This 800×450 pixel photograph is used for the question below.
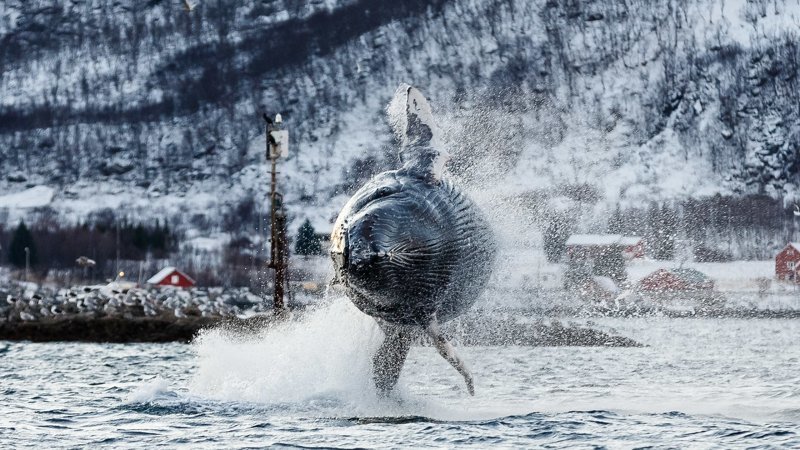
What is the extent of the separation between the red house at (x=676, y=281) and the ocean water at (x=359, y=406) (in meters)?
66.5

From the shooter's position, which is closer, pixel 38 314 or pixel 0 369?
pixel 0 369

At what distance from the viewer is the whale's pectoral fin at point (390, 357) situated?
1485 centimetres

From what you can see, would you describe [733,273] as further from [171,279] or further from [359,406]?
[359,406]

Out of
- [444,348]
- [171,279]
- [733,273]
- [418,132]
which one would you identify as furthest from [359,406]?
[171,279]

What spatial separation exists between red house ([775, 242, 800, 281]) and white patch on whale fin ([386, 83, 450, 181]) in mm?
105021

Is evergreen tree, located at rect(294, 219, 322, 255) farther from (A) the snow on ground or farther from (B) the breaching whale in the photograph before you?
(B) the breaching whale

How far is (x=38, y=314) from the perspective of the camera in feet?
188

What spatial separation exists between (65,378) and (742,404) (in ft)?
39.5

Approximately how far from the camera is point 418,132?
14.4 m

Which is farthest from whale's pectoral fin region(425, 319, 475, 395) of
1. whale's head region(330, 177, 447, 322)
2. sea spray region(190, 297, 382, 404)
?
sea spray region(190, 297, 382, 404)

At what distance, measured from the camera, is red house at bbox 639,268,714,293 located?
89.8m

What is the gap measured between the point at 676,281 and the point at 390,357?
78.6m

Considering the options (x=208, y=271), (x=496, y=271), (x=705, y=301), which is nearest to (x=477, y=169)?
(x=496, y=271)

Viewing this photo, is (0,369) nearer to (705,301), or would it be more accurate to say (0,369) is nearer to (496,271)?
(496,271)
